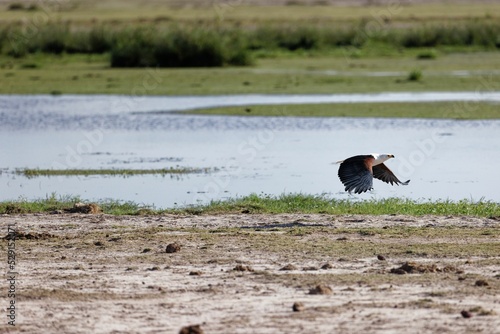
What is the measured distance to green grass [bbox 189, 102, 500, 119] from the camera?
23.4 metres

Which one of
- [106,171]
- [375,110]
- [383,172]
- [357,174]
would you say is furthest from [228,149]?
[357,174]

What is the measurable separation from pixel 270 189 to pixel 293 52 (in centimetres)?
3101

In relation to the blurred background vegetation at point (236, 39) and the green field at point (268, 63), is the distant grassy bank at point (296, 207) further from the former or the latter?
the blurred background vegetation at point (236, 39)

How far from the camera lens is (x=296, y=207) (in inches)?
508

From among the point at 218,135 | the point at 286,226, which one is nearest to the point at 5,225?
the point at 286,226

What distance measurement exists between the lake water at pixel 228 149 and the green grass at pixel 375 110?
0.63 metres

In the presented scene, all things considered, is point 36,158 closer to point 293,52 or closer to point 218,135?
point 218,135

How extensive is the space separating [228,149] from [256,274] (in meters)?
9.81

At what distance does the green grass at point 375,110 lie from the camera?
23.4 meters

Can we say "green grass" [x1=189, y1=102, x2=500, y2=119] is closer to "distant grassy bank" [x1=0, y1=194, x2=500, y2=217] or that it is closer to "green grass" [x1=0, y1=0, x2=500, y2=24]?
"distant grassy bank" [x1=0, y1=194, x2=500, y2=217]

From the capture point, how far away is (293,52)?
1785 inches

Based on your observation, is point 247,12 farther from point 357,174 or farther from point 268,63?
point 357,174

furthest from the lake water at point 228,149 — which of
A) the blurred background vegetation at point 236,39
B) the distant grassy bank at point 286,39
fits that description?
the distant grassy bank at point 286,39

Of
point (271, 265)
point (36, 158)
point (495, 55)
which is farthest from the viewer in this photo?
point (495, 55)
